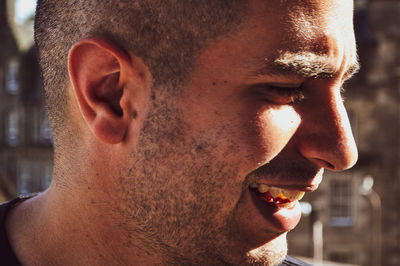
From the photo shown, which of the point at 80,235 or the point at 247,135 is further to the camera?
the point at 80,235

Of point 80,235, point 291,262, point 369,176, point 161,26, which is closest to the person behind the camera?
point 161,26

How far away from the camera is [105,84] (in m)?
2.20

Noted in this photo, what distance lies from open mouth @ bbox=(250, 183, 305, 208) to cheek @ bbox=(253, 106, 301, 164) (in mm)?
119

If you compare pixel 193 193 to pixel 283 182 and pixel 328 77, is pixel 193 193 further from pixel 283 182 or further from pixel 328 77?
pixel 328 77

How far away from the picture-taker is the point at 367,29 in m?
28.3

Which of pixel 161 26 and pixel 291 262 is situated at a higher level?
pixel 161 26

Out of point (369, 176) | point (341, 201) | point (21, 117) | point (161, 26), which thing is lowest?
point (341, 201)

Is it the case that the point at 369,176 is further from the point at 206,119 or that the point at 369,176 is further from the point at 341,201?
the point at 206,119

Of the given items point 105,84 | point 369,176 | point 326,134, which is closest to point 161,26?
point 105,84

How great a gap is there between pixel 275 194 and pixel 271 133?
24cm

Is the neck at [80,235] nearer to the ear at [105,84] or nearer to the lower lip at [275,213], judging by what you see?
the ear at [105,84]

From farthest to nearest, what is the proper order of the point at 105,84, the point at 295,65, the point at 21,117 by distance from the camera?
the point at 21,117 < the point at 105,84 < the point at 295,65

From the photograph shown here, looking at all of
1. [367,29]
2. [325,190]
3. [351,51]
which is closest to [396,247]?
[325,190]

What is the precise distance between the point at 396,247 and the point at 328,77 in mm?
27075
